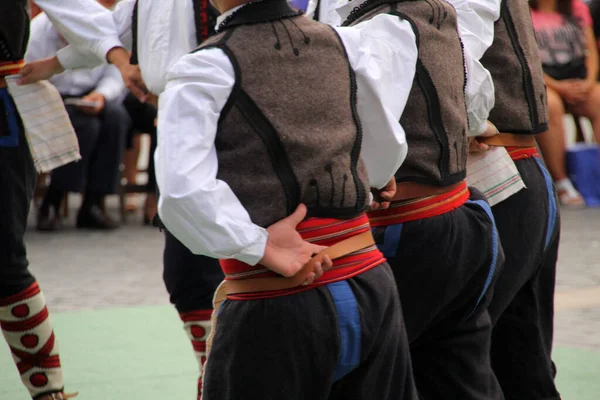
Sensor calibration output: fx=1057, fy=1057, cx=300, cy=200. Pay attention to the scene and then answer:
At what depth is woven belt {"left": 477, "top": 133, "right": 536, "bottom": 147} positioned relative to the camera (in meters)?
3.20

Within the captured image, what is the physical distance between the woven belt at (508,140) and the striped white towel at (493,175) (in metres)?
0.03

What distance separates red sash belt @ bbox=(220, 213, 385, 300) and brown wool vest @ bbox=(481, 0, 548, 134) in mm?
1067

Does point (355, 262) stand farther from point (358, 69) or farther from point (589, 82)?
point (589, 82)

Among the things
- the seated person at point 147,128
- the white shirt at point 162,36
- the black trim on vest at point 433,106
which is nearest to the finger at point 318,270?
the black trim on vest at point 433,106

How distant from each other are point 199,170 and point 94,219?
6.37m

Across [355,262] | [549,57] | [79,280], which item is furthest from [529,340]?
[549,57]

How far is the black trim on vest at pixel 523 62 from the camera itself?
3.19 m

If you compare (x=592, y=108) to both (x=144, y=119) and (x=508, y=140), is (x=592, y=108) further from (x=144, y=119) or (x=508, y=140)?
(x=508, y=140)

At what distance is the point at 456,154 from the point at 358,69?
53 centimetres

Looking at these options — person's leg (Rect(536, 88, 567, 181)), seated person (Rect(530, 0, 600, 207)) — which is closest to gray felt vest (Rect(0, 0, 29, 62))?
seated person (Rect(530, 0, 600, 207))

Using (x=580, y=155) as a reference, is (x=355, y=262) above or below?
above

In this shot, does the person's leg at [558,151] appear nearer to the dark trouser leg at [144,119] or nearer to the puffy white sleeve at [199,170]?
the dark trouser leg at [144,119]

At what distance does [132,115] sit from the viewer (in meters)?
8.42

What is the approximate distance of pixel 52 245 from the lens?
24.8 feet
